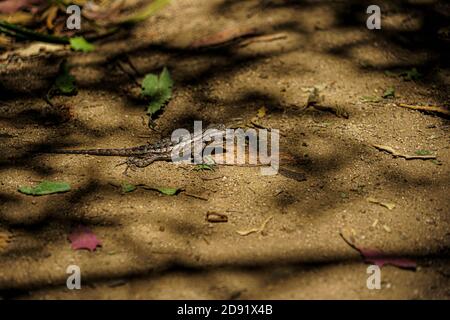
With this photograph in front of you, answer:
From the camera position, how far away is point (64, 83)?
5.42 meters

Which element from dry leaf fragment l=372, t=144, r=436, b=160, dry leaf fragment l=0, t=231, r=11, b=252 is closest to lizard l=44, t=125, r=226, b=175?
dry leaf fragment l=0, t=231, r=11, b=252

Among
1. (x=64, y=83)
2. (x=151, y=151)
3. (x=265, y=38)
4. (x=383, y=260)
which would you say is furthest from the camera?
(x=265, y=38)

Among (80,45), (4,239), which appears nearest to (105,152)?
(4,239)

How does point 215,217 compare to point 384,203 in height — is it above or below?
below

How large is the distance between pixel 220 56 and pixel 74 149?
2.06 m

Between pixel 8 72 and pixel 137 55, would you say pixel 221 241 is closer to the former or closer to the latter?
pixel 137 55

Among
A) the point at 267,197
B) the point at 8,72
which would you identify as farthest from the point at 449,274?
the point at 8,72

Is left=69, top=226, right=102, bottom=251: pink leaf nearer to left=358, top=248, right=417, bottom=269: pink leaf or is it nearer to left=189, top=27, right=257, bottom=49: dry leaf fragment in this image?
left=358, top=248, right=417, bottom=269: pink leaf

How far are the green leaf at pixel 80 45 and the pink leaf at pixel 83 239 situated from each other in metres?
2.99

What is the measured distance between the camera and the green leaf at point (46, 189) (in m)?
3.98

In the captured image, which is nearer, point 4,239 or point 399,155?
point 4,239

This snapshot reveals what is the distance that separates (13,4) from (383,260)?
5633 millimetres

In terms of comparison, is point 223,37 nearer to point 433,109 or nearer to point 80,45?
point 80,45

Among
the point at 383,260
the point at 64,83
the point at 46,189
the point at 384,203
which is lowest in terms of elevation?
the point at 383,260
